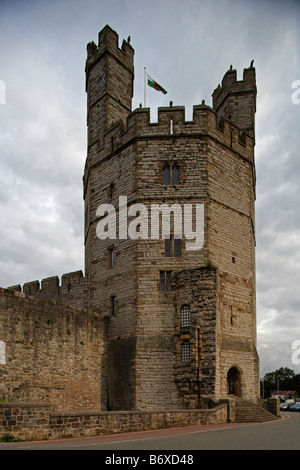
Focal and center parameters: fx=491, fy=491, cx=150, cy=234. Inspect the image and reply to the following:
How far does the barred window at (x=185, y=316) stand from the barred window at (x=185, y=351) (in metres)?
0.73

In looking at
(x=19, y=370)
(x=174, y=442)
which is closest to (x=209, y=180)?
(x=19, y=370)

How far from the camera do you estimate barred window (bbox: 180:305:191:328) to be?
20234 millimetres

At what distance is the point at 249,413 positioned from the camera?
63.1ft

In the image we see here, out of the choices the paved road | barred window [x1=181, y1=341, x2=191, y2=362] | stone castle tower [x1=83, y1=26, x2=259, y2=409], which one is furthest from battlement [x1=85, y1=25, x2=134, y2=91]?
the paved road

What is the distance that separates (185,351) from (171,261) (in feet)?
12.6

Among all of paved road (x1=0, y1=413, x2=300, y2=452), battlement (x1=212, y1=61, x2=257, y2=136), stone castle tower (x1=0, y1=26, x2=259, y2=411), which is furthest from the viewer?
battlement (x1=212, y1=61, x2=257, y2=136)

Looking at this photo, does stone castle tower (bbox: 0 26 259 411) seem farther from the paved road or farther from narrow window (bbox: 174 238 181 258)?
the paved road

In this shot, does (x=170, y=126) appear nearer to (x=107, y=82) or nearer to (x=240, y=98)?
(x=107, y=82)

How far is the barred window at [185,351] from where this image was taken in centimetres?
1974

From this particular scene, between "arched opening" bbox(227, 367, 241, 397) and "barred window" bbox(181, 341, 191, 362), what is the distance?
9.02ft

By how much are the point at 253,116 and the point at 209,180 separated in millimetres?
6963

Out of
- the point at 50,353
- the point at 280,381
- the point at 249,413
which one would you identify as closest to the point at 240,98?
the point at 249,413

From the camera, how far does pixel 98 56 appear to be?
2566 cm
